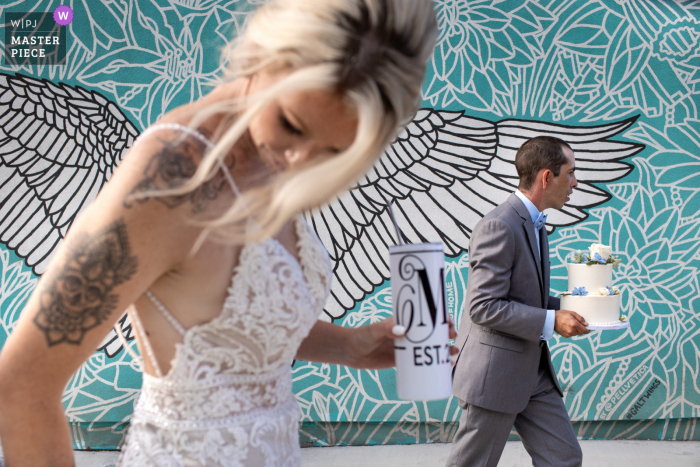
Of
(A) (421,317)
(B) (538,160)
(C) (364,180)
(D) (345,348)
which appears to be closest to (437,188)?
(C) (364,180)

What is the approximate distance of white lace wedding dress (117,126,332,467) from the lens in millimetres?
904

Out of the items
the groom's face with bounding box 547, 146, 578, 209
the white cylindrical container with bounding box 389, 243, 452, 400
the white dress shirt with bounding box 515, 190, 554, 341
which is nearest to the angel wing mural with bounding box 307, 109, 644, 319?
the groom's face with bounding box 547, 146, 578, 209

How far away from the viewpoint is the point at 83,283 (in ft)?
2.52

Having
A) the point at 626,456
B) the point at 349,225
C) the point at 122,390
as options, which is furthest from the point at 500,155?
the point at 122,390

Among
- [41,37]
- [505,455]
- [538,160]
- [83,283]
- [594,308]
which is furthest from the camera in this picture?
[41,37]

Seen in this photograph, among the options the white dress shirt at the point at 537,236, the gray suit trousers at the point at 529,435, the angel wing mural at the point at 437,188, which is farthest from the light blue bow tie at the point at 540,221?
the angel wing mural at the point at 437,188

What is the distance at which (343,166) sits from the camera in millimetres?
842

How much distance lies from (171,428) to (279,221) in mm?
412

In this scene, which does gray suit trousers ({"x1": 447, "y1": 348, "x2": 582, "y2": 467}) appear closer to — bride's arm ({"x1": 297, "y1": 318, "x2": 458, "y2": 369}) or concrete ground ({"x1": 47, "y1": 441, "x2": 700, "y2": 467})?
concrete ground ({"x1": 47, "y1": 441, "x2": 700, "y2": 467})

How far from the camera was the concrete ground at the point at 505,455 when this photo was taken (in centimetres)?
347

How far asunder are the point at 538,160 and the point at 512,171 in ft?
3.36

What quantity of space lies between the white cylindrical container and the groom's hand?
5.60 feet

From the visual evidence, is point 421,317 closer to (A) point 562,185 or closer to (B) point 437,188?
(A) point 562,185

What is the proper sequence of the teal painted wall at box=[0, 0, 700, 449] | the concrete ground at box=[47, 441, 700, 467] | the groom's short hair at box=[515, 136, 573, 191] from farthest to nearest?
the teal painted wall at box=[0, 0, 700, 449] < the concrete ground at box=[47, 441, 700, 467] < the groom's short hair at box=[515, 136, 573, 191]
